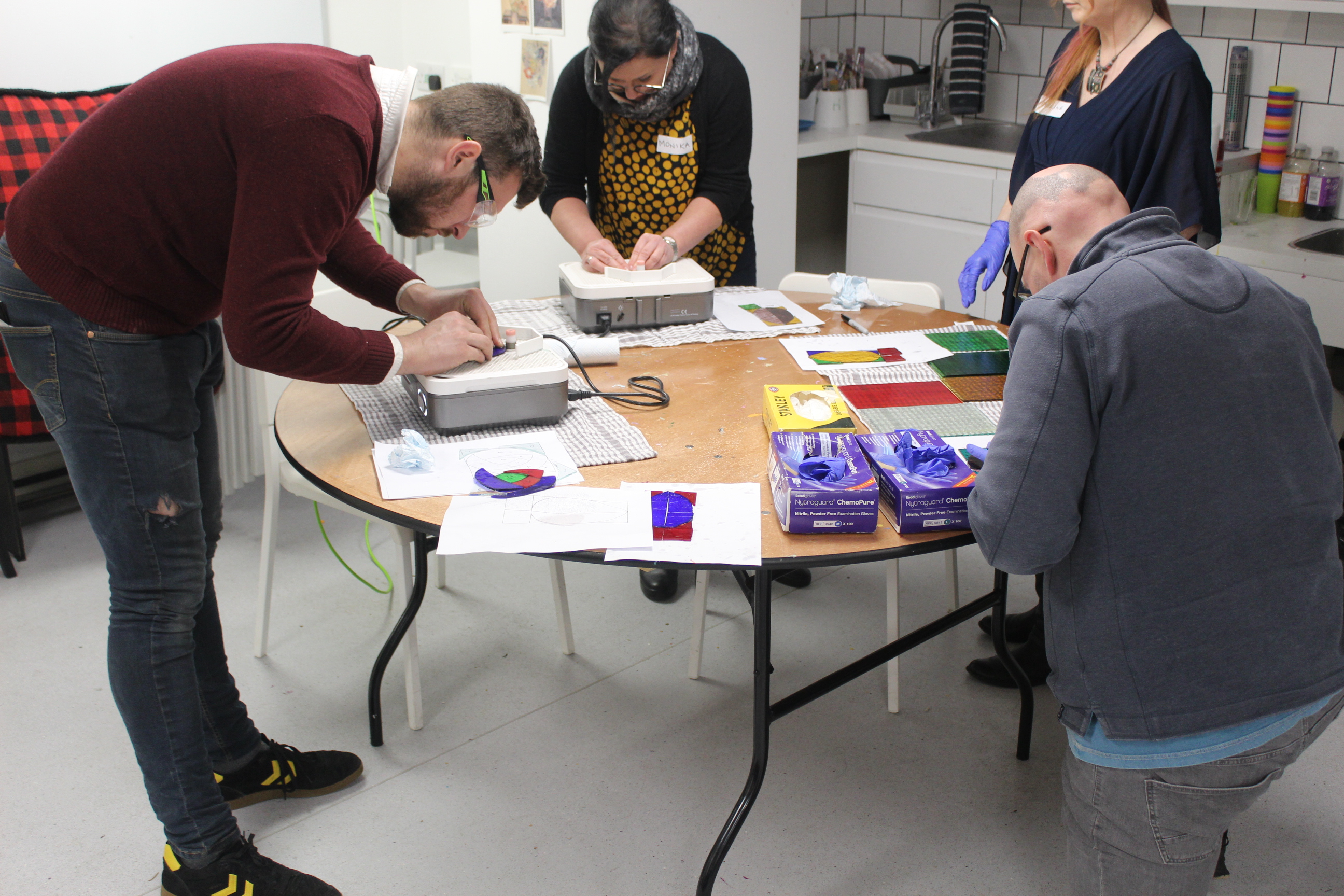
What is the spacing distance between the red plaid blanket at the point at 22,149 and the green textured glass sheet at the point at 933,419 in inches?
83.1

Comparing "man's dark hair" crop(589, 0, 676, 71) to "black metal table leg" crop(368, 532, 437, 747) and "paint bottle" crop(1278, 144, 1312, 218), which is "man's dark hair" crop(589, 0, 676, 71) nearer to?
"black metal table leg" crop(368, 532, 437, 747)

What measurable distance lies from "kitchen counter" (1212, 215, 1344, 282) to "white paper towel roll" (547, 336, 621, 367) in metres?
1.79

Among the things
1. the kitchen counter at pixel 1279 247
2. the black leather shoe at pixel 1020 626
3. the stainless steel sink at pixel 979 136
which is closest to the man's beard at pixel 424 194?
the black leather shoe at pixel 1020 626

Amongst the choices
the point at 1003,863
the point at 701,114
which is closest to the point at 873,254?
the point at 701,114

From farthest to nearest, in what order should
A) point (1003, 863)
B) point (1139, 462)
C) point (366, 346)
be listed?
1. point (1003, 863)
2. point (366, 346)
3. point (1139, 462)

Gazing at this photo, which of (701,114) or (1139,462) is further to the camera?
(701,114)

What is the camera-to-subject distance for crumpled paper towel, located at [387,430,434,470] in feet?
4.95

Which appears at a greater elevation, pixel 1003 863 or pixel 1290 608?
pixel 1290 608

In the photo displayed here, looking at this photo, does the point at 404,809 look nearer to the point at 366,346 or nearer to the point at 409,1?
the point at 366,346

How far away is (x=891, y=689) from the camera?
218 cm

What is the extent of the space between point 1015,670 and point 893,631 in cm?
25

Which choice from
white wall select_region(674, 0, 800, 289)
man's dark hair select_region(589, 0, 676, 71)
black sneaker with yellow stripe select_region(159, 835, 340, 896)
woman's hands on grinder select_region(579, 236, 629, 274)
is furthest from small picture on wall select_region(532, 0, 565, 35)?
black sneaker with yellow stripe select_region(159, 835, 340, 896)

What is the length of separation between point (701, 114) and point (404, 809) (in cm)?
162

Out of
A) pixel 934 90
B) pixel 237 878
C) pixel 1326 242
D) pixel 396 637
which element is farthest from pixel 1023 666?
pixel 934 90
